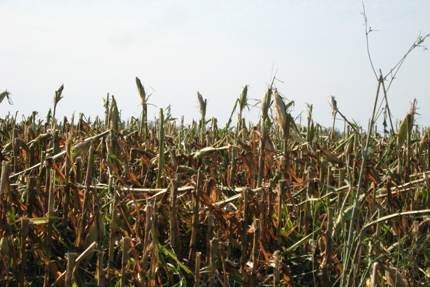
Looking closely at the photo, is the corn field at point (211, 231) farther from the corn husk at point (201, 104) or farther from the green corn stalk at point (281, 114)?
the corn husk at point (201, 104)

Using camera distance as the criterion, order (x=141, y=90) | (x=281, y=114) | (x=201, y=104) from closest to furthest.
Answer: (x=281, y=114) < (x=141, y=90) < (x=201, y=104)

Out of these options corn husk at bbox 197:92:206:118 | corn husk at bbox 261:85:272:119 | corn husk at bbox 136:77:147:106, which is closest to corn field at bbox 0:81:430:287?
corn husk at bbox 261:85:272:119

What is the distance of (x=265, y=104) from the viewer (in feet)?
5.88

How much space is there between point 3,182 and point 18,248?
325mm

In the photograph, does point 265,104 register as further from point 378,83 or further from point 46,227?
point 46,227

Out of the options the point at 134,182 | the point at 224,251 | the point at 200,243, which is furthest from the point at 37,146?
the point at 224,251

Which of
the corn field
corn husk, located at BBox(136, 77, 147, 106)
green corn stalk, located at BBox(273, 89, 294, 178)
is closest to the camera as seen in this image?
the corn field

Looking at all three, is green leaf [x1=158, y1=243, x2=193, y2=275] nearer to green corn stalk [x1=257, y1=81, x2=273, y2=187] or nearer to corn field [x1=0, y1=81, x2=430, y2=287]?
corn field [x1=0, y1=81, x2=430, y2=287]

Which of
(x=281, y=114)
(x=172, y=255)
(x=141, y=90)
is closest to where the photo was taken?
(x=172, y=255)

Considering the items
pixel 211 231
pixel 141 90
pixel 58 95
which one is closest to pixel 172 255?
pixel 211 231

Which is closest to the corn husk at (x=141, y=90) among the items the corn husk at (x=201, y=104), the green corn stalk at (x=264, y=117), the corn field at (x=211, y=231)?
the corn husk at (x=201, y=104)

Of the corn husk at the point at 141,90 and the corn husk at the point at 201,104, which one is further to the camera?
the corn husk at the point at 201,104

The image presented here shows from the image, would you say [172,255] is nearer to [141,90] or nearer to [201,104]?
[141,90]

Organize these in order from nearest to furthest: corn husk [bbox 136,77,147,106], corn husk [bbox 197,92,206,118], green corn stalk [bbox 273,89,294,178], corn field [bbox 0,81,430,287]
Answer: corn field [bbox 0,81,430,287] → green corn stalk [bbox 273,89,294,178] → corn husk [bbox 136,77,147,106] → corn husk [bbox 197,92,206,118]
